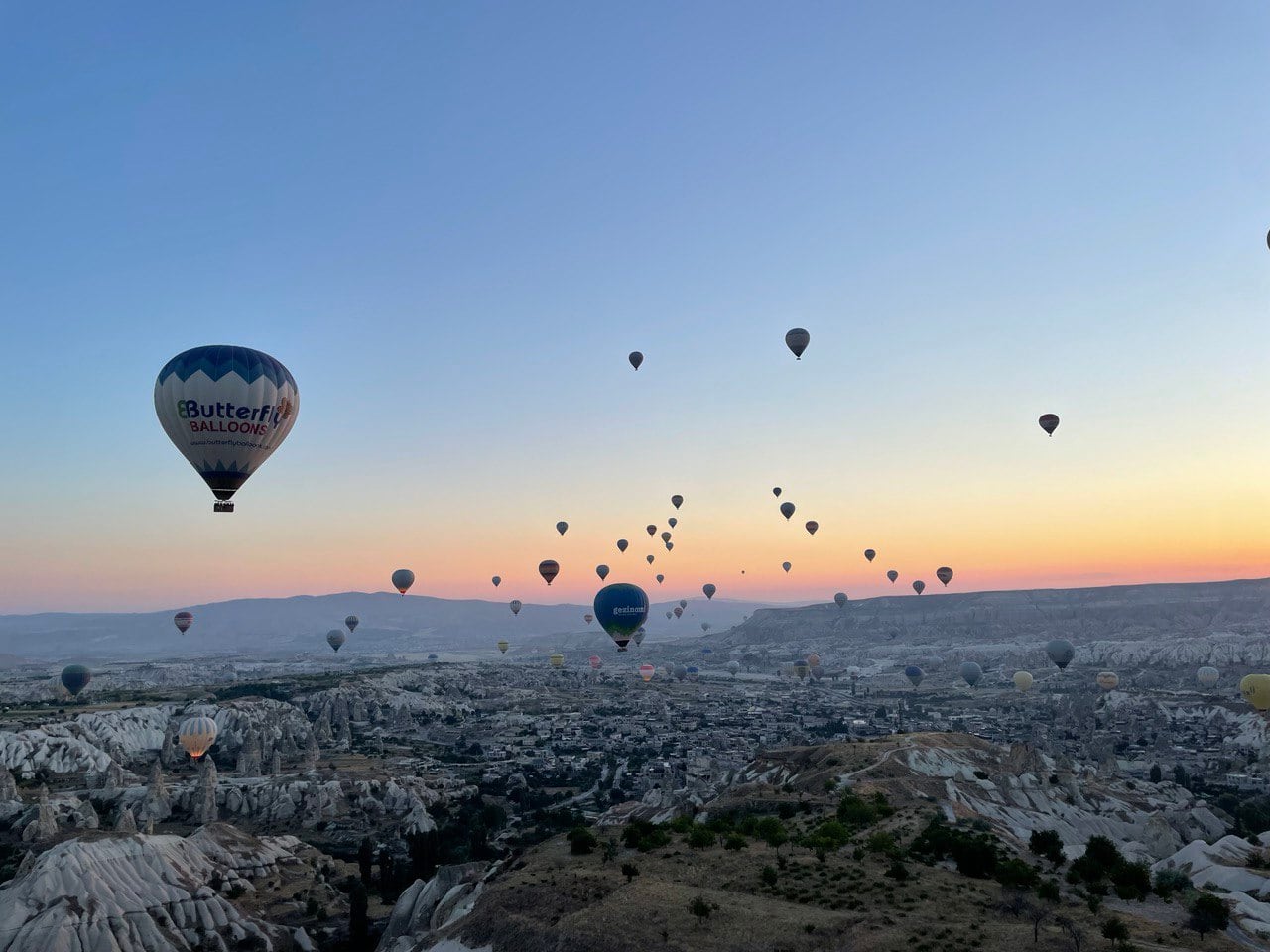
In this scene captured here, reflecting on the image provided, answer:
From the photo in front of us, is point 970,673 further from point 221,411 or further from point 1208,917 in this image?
point 221,411

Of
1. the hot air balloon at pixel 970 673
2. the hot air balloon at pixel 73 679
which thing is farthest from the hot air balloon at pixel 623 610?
the hot air balloon at pixel 970 673

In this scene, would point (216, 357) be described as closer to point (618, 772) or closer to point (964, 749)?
point (964, 749)

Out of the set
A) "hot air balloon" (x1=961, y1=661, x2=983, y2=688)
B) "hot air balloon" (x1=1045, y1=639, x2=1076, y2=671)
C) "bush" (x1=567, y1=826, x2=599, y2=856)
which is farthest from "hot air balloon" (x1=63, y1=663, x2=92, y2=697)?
"hot air balloon" (x1=961, y1=661, x2=983, y2=688)

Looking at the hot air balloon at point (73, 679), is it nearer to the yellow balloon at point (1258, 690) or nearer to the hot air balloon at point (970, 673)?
the yellow balloon at point (1258, 690)

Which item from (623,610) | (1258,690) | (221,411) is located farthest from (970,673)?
(221,411)

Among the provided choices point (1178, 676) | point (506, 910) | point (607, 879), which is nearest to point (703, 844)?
point (607, 879)

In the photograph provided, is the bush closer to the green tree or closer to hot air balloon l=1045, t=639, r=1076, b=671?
the green tree
